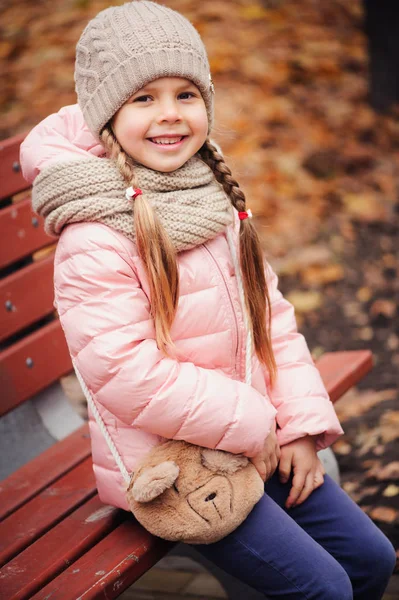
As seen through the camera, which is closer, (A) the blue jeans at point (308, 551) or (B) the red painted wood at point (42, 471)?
(A) the blue jeans at point (308, 551)

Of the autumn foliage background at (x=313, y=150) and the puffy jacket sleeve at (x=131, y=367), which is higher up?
the puffy jacket sleeve at (x=131, y=367)

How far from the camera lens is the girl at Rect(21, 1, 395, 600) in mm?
2074

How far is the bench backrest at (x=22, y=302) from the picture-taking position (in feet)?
9.12

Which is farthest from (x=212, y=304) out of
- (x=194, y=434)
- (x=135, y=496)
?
(x=135, y=496)

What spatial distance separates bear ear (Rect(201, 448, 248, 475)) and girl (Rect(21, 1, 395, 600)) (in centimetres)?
2

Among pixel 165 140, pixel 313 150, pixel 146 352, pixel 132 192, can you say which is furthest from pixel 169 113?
pixel 313 150

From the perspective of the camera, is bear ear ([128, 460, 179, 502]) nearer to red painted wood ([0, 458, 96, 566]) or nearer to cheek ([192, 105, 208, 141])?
red painted wood ([0, 458, 96, 566])

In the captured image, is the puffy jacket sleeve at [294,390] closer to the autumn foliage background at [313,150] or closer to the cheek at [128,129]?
the cheek at [128,129]

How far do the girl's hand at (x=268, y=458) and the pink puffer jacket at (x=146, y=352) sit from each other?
0.20ft

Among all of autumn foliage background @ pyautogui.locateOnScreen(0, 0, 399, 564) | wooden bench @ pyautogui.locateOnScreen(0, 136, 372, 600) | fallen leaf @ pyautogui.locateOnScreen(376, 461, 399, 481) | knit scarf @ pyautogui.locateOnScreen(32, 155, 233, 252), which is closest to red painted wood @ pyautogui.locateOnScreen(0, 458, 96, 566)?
wooden bench @ pyautogui.locateOnScreen(0, 136, 372, 600)

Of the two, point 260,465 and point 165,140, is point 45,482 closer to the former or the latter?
point 260,465

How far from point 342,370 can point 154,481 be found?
1123mm

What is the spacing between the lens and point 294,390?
7.79ft

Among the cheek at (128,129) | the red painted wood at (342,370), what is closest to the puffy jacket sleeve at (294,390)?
the red painted wood at (342,370)
